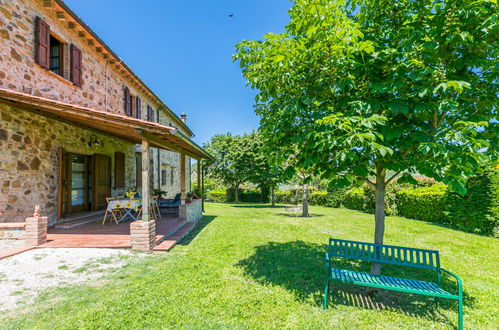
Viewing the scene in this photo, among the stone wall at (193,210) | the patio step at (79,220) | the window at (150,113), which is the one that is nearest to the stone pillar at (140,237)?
the patio step at (79,220)

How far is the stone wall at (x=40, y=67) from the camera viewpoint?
5.38m

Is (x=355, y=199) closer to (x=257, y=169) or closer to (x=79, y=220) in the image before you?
(x=257, y=169)

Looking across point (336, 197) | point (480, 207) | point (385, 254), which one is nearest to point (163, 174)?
point (336, 197)

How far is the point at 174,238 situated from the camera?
20.1ft

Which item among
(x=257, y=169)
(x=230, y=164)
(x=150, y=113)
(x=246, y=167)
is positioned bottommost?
(x=257, y=169)

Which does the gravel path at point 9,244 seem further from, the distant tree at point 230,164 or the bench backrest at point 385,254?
the distant tree at point 230,164

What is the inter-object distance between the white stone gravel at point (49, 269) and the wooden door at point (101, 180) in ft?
12.9

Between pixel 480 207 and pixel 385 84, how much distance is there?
8.87 metres

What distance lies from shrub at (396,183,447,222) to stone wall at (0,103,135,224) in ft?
46.7

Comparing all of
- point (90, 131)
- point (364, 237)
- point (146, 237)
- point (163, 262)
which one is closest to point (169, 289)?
point (163, 262)

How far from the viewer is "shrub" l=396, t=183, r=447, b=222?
10.4m

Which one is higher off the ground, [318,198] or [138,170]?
[138,170]

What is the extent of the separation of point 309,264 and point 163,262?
9.49 feet

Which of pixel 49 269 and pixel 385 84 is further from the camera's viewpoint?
pixel 49 269
